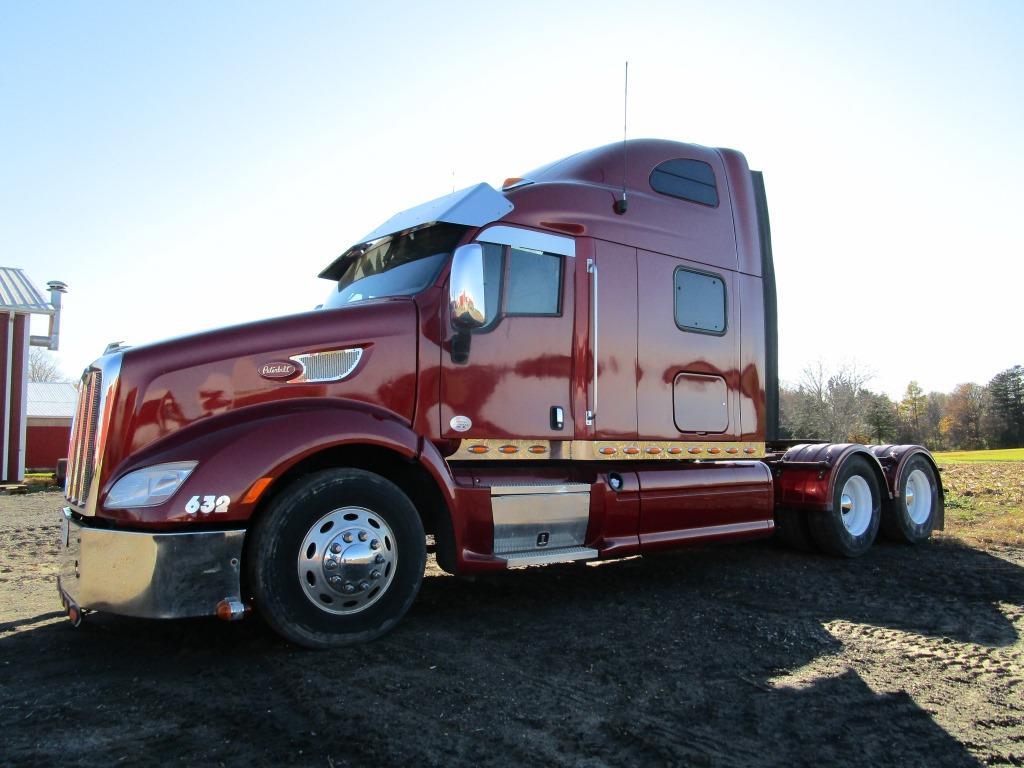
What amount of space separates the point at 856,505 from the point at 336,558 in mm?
5777

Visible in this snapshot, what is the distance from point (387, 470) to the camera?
473cm

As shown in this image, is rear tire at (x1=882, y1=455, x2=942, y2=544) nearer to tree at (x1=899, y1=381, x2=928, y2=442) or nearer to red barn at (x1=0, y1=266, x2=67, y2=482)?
red barn at (x1=0, y1=266, x2=67, y2=482)

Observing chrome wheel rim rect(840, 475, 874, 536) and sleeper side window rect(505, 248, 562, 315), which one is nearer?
sleeper side window rect(505, 248, 562, 315)

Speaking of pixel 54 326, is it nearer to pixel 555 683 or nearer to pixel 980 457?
pixel 555 683

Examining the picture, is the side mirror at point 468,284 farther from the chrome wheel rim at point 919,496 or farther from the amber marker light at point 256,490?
the chrome wheel rim at point 919,496

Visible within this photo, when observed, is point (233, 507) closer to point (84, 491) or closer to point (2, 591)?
point (84, 491)

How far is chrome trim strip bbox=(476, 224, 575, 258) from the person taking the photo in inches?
204

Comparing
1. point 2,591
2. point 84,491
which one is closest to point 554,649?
point 84,491

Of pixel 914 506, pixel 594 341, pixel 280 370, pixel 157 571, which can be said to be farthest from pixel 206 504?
pixel 914 506

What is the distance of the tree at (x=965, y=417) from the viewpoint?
255 feet

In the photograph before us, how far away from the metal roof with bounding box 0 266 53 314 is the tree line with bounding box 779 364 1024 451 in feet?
98.8

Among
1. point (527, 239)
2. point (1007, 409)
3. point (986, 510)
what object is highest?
point (1007, 409)

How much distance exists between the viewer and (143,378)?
4.03m

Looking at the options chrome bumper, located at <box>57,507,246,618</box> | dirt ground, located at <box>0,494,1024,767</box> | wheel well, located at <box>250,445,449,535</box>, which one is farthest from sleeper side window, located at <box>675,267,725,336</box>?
chrome bumper, located at <box>57,507,246,618</box>
